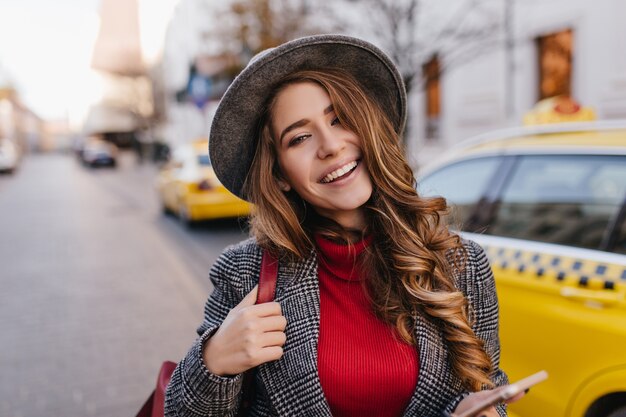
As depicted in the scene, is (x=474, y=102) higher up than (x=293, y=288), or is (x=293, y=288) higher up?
(x=474, y=102)

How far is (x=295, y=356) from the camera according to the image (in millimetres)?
1567

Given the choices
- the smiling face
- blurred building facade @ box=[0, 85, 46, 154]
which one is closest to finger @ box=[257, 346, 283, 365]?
the smiling face

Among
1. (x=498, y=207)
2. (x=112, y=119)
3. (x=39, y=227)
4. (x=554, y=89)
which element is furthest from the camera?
(x=112, y=119)

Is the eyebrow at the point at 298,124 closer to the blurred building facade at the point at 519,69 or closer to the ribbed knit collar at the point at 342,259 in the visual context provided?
the ribbed knit collar at the point at 342,259

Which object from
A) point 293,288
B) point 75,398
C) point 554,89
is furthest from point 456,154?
point 554,89

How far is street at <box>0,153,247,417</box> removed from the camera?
4.16m

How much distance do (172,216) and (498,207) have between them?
35.5 feet

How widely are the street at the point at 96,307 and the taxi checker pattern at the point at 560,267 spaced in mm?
2639

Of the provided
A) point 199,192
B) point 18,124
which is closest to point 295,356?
point 199,192

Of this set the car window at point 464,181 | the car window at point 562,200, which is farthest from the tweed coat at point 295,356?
the car window at point 464,181

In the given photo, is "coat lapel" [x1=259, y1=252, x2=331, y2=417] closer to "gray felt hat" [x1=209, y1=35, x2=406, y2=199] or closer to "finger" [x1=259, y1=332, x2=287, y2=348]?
"finger" [x1=259, y1=332, x2=287, y2=348]

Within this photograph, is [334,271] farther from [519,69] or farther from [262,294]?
[519,69]

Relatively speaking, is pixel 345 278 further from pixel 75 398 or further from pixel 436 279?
pixel 75 398

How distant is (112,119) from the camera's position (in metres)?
74.3
